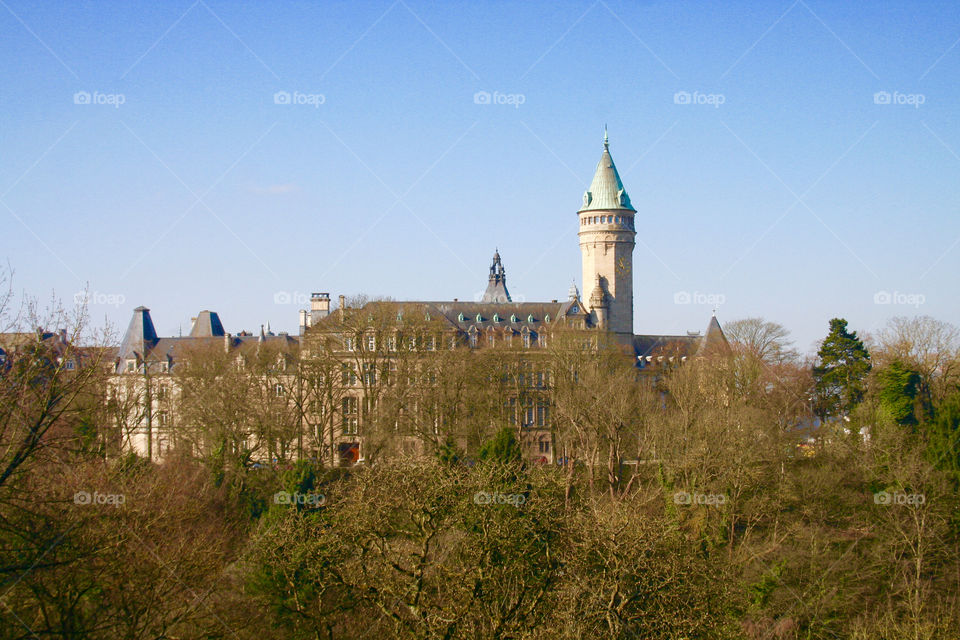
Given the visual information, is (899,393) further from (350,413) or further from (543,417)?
(350,413)

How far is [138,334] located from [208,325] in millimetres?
6869

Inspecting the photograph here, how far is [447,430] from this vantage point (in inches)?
1950

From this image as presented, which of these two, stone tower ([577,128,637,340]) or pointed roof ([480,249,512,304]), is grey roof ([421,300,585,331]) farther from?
pointed roof ([480,249,512,304])

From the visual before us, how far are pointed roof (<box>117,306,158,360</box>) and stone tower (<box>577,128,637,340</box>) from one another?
34.6 meters

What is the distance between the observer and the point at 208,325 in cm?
7788

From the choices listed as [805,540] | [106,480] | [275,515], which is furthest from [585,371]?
[106,480]

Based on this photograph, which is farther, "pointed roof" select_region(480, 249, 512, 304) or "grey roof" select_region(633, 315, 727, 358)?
"pointed roof" select_region(480, 249, 512, 304)

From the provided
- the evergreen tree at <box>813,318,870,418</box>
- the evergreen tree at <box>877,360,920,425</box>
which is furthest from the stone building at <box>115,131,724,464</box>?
the evergreen tree at <box>877,360,920,425</box>

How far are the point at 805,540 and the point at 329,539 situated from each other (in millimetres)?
19830

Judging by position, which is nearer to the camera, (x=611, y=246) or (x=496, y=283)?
(x=611, y=246)

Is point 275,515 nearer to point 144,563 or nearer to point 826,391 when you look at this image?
point 144,563

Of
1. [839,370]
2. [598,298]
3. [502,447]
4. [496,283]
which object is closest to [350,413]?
[502,447]

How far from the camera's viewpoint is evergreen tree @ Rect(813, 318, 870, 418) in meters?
56.9

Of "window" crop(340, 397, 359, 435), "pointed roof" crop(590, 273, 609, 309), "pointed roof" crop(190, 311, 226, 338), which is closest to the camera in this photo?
"window" crop(340, 397, 359, 435)
